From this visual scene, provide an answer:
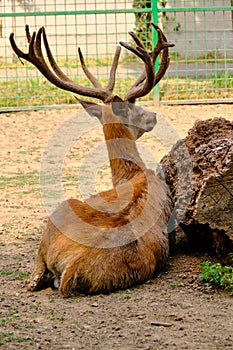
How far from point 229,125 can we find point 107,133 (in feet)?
3.62

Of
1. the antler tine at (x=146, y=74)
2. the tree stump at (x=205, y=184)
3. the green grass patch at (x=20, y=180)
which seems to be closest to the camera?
the tree stump at (x=205, y=184)

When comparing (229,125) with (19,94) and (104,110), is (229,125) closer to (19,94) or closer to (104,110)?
(104,110)

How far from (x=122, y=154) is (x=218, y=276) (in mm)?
1652

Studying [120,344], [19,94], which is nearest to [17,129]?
[19,94]

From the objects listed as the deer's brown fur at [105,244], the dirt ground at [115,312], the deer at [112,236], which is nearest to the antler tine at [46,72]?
the deer at [112,236]

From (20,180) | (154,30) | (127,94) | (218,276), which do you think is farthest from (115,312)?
(154,30)

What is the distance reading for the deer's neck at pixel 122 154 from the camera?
6.13m

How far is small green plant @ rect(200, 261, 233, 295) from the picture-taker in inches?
195

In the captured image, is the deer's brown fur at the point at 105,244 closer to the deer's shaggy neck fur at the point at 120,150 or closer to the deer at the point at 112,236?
the deer at the point at 112,236

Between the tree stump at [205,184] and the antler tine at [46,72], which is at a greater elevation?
the antler tine at [46,72]

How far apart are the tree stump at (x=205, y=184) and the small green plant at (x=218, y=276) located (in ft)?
0.90

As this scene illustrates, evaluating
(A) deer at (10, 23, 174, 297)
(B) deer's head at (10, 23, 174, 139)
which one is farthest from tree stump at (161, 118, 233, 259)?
(B) deer's head at (10, 23, 174, 139)

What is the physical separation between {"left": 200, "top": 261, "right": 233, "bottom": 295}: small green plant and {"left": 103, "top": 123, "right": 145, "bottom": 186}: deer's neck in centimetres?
127

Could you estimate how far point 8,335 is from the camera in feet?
14.0
